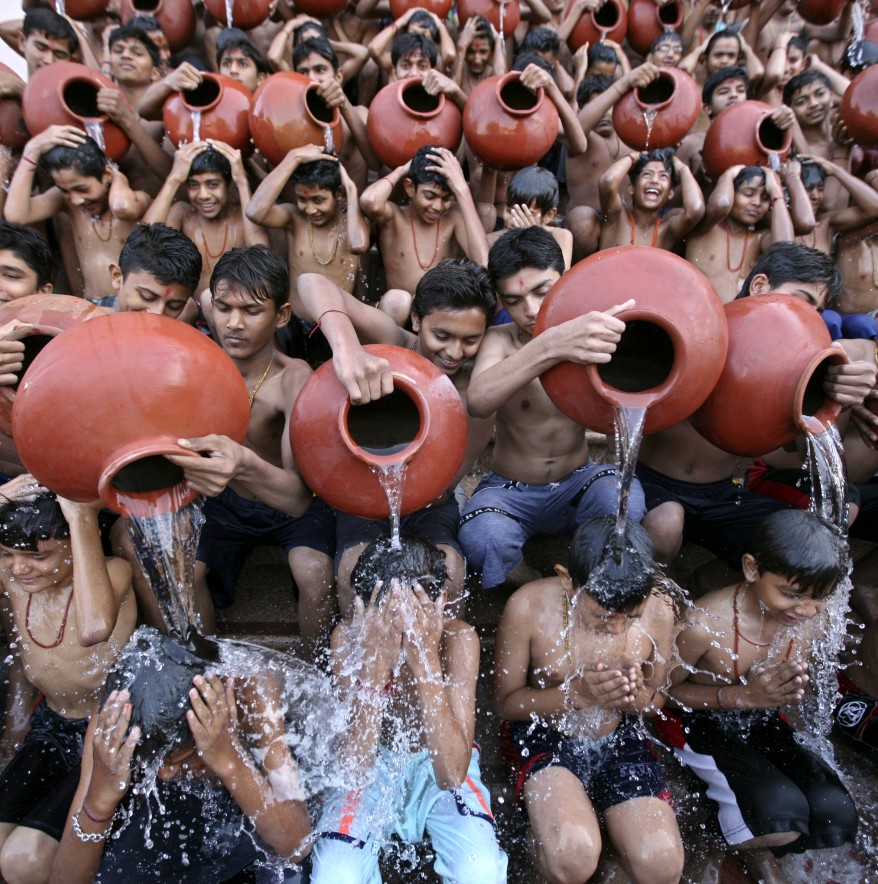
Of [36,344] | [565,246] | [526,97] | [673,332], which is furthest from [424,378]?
[526,97]

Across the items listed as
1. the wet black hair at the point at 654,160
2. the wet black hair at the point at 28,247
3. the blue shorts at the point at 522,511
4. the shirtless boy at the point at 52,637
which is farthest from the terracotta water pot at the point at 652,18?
the shirtless boy at the point at 52,637

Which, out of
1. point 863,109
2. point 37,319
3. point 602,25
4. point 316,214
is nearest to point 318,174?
point 316,214

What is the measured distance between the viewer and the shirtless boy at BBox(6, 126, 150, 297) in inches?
130

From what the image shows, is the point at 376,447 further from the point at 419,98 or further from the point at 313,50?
the point at 313,50

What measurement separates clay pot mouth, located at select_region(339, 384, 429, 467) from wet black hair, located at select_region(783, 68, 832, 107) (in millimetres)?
4430

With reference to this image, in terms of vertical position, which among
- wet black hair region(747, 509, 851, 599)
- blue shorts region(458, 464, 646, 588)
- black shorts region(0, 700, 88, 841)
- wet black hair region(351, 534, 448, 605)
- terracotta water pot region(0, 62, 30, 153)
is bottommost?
black shorts region(0, 700, 88, 841)

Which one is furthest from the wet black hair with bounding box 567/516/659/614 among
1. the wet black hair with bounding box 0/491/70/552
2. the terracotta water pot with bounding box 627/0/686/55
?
the terracotta water pot with bounding box 627/0/686/55

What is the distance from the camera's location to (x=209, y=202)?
11.6ft

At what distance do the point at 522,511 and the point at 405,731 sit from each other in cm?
98

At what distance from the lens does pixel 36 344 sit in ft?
6.61

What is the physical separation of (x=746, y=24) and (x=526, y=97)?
13.0 feet

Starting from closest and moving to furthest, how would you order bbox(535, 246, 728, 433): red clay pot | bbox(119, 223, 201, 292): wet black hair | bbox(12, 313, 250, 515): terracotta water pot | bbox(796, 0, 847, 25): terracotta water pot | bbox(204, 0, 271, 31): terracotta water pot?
bbox(12, 313, 250, 515): terracotta water pot
bbox(535, 246, 728, 433): red clay pot
bbox(119, 223, 201, 292): wet black hair
bbox(204, 0, 271, 31): terracotta water pot
bbox(796, 0, 847, 25): terracotta water pot

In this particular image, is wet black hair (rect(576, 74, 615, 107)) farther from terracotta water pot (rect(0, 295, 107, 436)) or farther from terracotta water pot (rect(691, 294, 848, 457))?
terracotta water pot (rect(0, 295, 107, 436))

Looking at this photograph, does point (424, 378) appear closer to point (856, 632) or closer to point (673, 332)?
point (673, 332)
